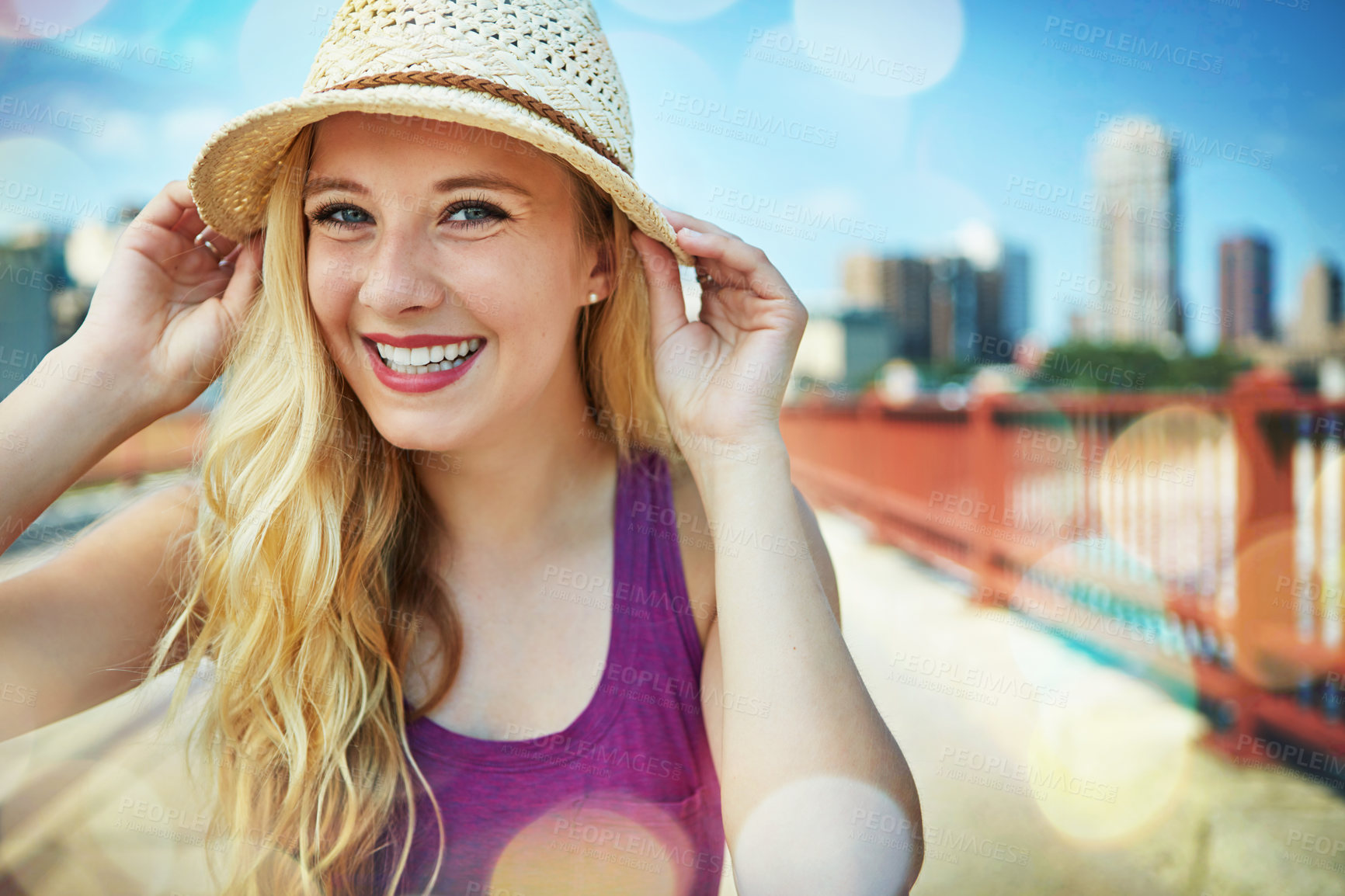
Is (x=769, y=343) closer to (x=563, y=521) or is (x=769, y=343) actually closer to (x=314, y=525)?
(x=563, y=521)

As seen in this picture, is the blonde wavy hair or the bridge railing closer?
the blonde wavy hair

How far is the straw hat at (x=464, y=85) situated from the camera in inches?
57.1

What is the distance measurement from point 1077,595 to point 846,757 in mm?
4236

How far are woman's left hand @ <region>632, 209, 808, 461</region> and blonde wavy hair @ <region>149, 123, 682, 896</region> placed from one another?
0.25 m

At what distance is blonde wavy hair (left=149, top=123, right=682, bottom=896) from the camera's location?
1.62m

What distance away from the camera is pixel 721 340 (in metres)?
1.86

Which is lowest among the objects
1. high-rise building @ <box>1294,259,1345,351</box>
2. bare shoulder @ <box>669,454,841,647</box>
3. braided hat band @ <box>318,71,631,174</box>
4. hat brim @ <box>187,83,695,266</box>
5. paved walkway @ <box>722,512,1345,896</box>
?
paved walkway @ <box>722,512,1345,896</box>

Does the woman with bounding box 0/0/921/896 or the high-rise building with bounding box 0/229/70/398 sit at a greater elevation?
the high-rise building with bounding box 0/229/70/398

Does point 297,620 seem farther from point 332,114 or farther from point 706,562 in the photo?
point 332,114

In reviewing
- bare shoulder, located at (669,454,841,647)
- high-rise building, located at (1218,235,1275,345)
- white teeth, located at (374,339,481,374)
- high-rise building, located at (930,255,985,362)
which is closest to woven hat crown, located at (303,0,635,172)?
white teeth, located at (374,339,481,374)

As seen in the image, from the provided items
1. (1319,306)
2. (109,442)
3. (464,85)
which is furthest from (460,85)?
(1319,306)

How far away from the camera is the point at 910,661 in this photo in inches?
187

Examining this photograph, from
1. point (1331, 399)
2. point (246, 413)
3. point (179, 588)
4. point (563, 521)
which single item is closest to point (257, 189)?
point (246, 413)

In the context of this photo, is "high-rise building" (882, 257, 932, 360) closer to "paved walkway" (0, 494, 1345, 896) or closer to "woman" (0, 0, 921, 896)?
"paved walkway" (0, 494, 1345, 896)
